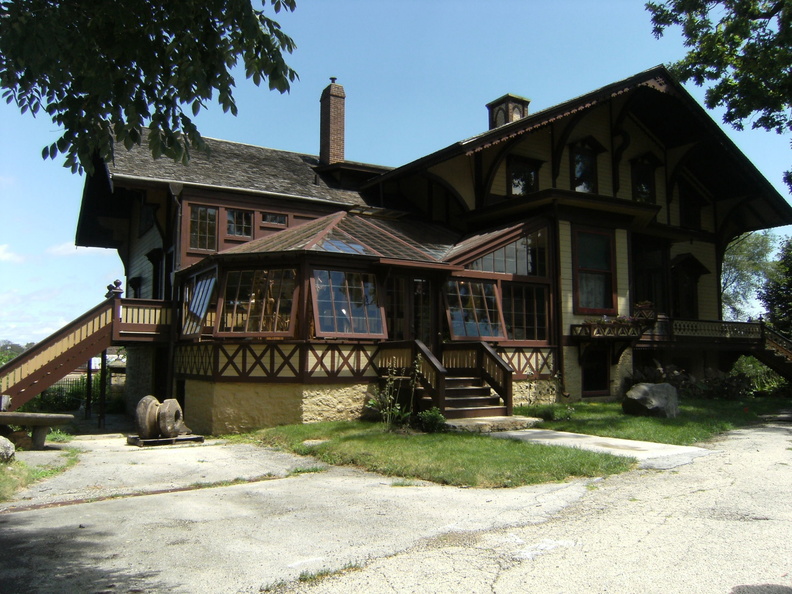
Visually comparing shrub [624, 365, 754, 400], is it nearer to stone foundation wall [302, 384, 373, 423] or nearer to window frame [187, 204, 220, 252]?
stone foundation wall [302, 384, 373, 423]

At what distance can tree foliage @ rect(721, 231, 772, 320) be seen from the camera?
184ft

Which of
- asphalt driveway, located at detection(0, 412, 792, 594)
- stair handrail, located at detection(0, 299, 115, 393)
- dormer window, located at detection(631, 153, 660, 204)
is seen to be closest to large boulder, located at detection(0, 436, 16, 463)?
asphalt driveway, located at detection(0, 412, 792, 594)

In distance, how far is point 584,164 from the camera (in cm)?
2216

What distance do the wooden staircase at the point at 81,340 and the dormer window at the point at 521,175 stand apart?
10.7m

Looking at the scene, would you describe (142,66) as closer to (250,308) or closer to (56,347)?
(250,308)

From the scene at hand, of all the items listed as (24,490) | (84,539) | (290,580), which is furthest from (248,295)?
(290,580)

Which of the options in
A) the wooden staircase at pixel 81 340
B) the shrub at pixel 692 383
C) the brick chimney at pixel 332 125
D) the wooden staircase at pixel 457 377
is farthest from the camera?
the brick chimney at pixel 332 125

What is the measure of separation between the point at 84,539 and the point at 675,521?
18.8 feet

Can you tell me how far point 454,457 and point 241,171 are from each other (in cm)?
1325

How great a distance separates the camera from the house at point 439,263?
15.3 metres

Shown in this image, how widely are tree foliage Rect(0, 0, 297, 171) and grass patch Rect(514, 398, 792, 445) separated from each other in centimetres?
1008

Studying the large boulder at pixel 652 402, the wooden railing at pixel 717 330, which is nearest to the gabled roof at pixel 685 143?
the wooden railing at pixel 717 330

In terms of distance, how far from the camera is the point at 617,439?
12812mm

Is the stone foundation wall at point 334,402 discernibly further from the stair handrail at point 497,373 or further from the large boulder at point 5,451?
the large boulder at point 5,451
